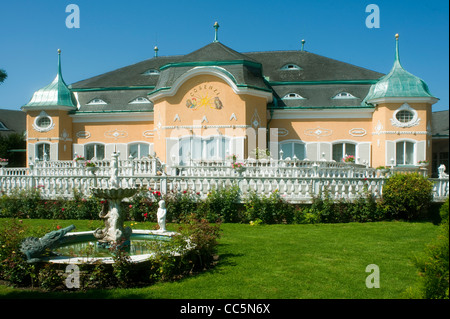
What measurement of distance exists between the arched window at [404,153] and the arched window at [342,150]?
7.61 feet

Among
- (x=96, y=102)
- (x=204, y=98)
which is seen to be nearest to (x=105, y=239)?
(x=204, y=98)

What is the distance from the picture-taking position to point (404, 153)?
21.0m

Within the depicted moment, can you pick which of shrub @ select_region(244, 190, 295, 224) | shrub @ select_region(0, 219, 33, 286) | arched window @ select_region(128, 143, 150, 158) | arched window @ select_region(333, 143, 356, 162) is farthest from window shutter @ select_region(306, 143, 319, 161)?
shrub @ select_region(0, 219, 33, 286)

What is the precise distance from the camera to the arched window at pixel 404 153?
21.0 meters

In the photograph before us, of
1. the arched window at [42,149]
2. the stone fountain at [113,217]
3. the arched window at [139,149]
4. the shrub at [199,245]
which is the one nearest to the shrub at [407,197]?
the shrub at [199,245]

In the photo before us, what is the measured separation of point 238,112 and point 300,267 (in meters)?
13.7

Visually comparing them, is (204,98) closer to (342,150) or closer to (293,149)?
(293,149)

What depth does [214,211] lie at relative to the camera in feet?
41.3

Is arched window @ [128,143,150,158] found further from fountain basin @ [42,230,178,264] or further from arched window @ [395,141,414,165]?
fountain basin @ [42,230,178,264]

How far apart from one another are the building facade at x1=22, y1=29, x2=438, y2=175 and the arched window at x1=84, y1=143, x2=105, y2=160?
60 mm

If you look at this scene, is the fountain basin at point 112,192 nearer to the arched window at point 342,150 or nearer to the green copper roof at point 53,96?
the arched window at point 342,150

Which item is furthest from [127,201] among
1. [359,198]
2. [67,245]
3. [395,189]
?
[395,189]
